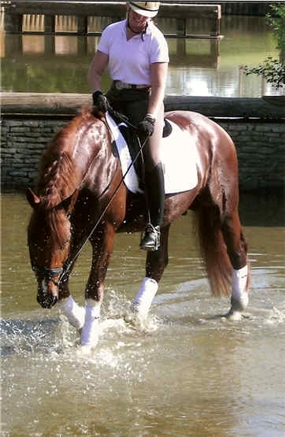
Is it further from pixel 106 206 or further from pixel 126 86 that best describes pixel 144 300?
pixel 126 86

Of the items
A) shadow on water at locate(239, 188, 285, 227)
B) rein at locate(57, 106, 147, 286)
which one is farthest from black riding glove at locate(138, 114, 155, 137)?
shadow on water at locate(239, 188, 285, 227)

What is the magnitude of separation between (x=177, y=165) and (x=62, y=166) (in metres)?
1.30

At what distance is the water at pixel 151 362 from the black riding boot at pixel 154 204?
83 cm

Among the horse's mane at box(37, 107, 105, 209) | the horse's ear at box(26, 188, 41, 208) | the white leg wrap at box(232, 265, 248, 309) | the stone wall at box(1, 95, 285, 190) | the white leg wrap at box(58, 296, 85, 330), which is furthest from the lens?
the stone wall at box(1, 95, 285, 190)

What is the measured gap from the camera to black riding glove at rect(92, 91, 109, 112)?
23.2 ft

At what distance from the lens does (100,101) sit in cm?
708

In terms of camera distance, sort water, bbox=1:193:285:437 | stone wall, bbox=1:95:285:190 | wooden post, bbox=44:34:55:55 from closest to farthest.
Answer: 1. water, bbox=1:193:285:437
2. stone wall, bbox=1:95:285:190
3. wooden post, bbox=44:34:55:55

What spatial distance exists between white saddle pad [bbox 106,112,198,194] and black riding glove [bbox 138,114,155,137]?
361 mm

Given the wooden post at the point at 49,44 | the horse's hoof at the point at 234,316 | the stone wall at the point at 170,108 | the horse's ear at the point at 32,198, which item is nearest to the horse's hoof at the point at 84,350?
the horse's ear at the point at 32,198

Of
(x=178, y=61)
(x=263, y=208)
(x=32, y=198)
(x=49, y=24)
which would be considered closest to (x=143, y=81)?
(x=32, y=198)

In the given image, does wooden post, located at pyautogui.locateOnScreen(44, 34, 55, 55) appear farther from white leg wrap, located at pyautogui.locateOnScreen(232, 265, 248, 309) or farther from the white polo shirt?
the white polo shirt

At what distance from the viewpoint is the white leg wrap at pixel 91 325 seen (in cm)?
707

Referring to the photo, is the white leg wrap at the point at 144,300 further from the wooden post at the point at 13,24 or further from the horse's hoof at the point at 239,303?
the wooden post at the point at 13,24

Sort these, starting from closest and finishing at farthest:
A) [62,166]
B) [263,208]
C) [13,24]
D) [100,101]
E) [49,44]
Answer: [62,166]
[100,101]
[263,208]
[49,44]
[13,24]
